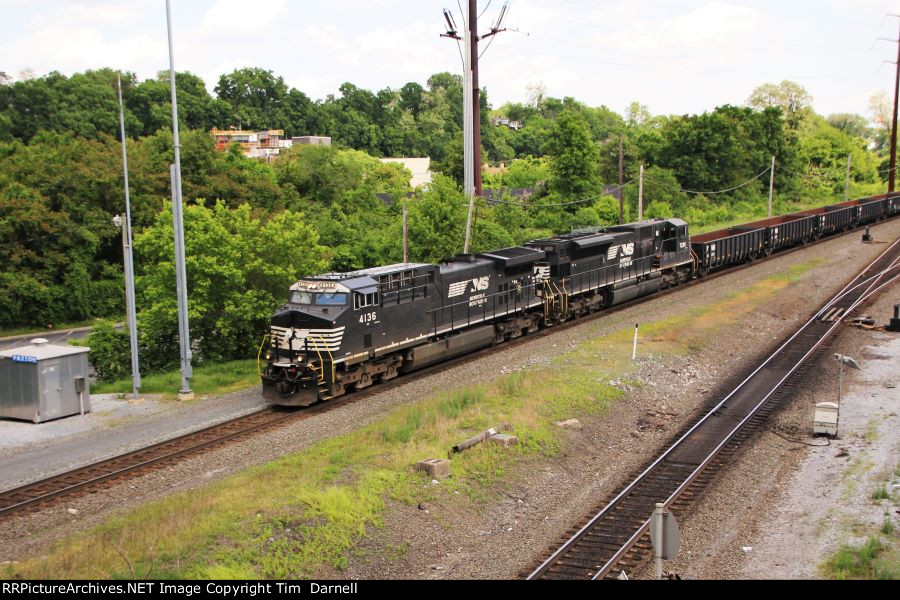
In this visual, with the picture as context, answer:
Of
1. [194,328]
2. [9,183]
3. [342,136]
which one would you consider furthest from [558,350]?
[342,136]

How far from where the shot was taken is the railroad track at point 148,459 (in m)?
14.8

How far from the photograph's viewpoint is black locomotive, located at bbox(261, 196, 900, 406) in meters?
20.8

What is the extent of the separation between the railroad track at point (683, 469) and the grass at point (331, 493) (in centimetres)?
217

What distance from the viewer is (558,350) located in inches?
1040

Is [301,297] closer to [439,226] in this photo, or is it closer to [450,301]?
[450,301]

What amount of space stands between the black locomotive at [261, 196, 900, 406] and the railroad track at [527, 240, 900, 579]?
26.7 feet

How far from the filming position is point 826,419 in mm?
18453

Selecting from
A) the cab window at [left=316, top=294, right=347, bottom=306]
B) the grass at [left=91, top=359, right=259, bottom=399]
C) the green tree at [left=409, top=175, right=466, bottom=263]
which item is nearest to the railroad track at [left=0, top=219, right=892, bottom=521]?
the cab window at [left=316, top=294, right=347, bottom=306]

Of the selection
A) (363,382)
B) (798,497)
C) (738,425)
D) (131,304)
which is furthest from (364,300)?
(798,497)

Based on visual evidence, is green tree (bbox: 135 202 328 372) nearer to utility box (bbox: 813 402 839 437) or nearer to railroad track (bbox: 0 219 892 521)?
railroad track (bbox: 0 219 892 521)

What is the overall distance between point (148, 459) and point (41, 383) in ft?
17.2

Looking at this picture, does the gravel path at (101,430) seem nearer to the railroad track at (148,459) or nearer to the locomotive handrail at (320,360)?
the railroad track at (148,459)

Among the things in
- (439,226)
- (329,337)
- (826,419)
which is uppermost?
(439,226)

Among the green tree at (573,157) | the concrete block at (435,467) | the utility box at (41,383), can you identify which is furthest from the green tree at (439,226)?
the concrete block at (435,467)
